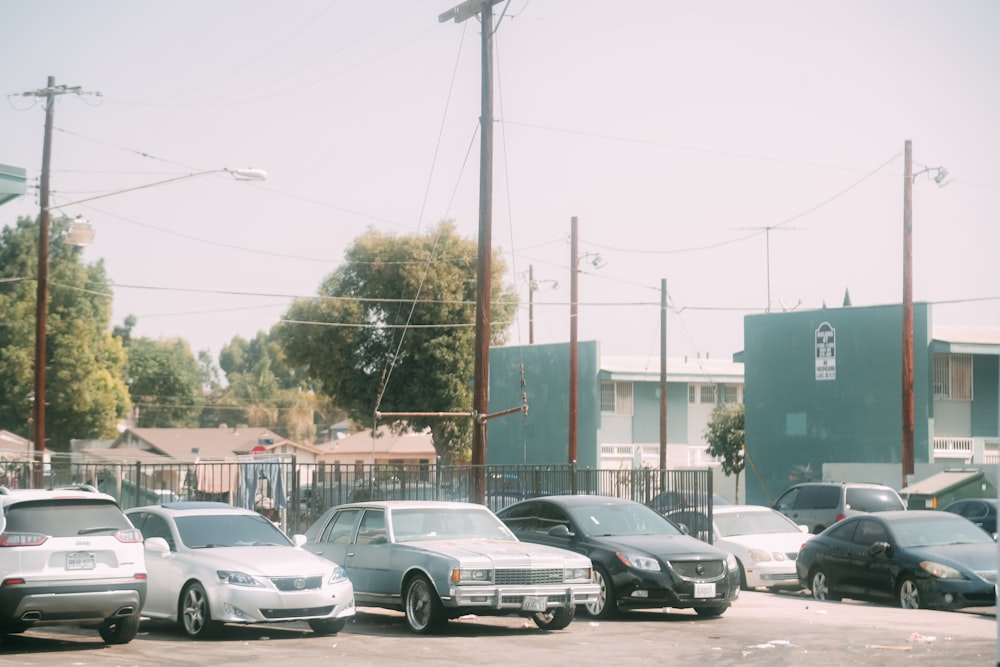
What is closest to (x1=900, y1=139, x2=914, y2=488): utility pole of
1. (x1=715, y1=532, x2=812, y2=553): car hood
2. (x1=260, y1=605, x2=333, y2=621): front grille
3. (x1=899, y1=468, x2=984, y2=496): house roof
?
(x1=899, y1=468, x2=984, y2=496): house roof

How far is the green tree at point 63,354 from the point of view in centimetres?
8319

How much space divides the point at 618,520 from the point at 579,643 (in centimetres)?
438

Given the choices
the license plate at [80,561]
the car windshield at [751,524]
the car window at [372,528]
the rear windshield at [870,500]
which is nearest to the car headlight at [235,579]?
the license plate at [80,561]

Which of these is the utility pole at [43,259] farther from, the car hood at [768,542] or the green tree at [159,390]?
the green tree at [159,390]

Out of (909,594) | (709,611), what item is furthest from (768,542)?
(709,611)

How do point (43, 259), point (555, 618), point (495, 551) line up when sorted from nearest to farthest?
point (495, 551) < point (555, 618) < point (43, 259)

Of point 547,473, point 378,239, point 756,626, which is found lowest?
point 756,626

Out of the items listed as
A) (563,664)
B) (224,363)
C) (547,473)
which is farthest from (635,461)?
(224,363)

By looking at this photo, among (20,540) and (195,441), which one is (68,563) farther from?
(195,441)

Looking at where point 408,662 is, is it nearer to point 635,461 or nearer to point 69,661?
point 69,661

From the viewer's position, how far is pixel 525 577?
16.1m

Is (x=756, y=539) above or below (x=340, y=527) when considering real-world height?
below

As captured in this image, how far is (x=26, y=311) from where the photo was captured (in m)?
82.1

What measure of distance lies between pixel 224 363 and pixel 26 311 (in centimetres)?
10571
